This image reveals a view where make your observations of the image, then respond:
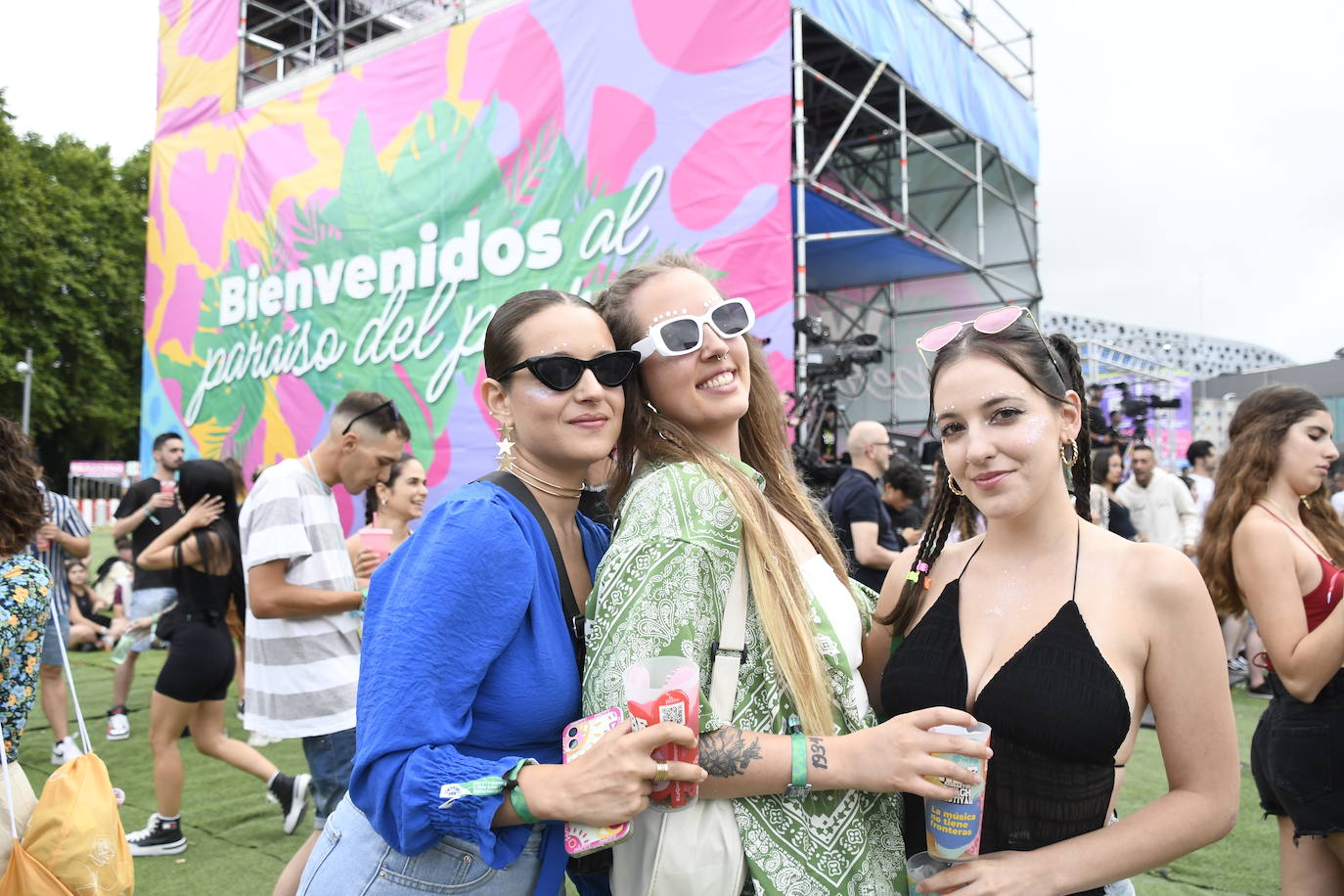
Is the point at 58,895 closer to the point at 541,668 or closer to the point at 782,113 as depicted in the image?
the point at 541,668

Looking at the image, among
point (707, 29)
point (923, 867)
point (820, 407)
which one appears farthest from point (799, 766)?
point (707, 29)

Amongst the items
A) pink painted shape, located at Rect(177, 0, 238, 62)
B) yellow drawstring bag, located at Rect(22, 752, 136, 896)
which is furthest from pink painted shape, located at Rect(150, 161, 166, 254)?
yellow drawstring bag, located at Rect(22, 752, 136, 896)

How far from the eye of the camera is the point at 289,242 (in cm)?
1284

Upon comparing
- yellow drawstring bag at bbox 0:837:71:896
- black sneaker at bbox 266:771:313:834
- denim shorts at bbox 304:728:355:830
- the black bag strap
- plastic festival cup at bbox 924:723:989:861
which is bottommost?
black sneaker at bbox 266:771:313:834

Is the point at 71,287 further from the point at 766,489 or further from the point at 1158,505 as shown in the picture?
the point at 766,489

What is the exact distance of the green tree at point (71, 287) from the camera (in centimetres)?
2391

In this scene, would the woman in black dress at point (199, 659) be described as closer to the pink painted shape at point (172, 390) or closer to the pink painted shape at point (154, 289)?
the pink painted shape at point (172, 390)

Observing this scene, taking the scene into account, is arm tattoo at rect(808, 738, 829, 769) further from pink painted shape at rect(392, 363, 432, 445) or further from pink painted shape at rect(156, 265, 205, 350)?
pink painted shape at rect(156, 265, 205, 350)

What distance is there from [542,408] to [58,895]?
1.65 metres

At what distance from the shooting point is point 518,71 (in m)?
10.6

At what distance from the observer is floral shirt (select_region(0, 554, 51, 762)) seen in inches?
99.1

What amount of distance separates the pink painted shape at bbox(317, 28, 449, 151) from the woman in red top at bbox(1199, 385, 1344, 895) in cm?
1063

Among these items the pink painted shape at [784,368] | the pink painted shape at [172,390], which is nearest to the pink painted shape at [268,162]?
the pink painted shape at [172,390]

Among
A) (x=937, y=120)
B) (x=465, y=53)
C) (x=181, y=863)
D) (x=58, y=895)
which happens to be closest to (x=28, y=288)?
(x=465, y=53)
